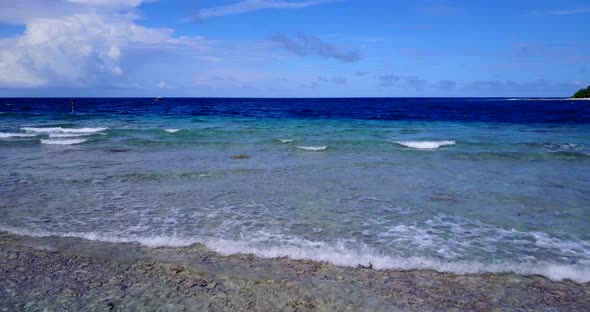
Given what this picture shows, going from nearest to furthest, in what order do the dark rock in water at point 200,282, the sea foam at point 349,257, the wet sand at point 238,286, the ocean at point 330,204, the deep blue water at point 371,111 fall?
1. the wet sand at point 238,286
2. the dark rock in water at point 200,282
3. the sea foam at point 349,257
4. the ocean at point 330,204
5. the deep blue water at point 371,111

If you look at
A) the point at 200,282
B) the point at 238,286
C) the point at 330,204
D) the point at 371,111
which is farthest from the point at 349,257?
the point at 371,111

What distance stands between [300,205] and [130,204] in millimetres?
4018

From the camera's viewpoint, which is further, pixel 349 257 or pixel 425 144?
pixel 425 144

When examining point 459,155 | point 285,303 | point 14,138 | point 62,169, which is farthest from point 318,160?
point 14,138

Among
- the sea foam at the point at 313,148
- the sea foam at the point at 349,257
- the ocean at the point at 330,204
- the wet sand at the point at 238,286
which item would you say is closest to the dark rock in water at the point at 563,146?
the ocean at the point at 330,204

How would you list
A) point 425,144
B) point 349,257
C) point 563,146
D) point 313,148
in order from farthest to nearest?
1. point 425,144
2. point 563,146
3. point 313,148
4. point 349,257

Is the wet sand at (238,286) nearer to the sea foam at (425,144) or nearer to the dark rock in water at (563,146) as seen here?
the sea foam at (425,144)

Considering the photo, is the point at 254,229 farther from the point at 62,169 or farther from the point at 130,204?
the point at 62,169

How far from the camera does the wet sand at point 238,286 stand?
456 centimetres

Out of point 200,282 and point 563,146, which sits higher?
point 563,146

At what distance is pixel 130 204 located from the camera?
9.13 metres

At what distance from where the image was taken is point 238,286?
5.00 metres

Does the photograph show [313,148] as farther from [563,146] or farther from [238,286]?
[238,286]

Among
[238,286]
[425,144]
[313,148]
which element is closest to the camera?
[238,286]
